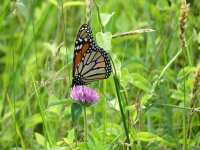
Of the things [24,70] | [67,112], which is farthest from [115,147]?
[24,70]

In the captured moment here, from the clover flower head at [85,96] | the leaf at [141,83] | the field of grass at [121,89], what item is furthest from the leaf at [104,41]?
the leaf at [141,83]

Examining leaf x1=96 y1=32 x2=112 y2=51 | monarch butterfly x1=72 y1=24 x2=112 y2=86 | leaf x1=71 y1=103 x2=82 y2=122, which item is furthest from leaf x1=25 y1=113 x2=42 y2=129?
leaf x1=96 y1=32 x2=112 y2=51

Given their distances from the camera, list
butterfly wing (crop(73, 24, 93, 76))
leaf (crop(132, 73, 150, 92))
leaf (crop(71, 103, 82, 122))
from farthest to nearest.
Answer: leaf (crop(132, 73, 150, 92)) < butterfly wing (crop(73, 24, 93, 76)) < leaf (crop(71, 103, 82, 122))

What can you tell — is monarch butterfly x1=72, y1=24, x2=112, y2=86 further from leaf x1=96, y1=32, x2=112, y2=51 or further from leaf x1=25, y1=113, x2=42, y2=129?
leaf x1=25, y1=113, x2=42, y2=129

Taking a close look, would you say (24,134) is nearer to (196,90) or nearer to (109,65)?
(109,65)

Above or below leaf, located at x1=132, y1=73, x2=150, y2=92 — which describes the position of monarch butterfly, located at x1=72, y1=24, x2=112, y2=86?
above

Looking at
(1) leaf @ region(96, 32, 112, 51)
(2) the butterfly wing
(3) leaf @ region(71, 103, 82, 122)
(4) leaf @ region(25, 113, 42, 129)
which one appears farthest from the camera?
(4) leaf @ region(25, 113, 42, 129)

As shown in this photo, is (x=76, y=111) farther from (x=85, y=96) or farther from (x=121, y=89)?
(x=121, y=89)
